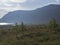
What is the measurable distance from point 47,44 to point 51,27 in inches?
908

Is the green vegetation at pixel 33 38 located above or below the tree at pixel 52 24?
below

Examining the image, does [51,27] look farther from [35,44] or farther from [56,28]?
[35,44]

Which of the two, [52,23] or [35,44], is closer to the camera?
[35,44]

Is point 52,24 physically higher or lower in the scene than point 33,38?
higher

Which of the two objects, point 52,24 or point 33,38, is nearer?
point 33,38

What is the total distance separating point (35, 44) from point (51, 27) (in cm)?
2316

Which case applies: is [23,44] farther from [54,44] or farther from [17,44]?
[54,44]

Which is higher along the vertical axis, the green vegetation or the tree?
the tree

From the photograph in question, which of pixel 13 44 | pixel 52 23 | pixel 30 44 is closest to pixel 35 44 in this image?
pixel 30 44

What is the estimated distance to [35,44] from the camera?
28.2 m

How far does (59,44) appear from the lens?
27.7 meters

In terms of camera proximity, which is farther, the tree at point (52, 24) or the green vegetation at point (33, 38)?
the tree at point (52, 24)

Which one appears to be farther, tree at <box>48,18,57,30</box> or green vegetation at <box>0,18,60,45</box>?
tree at <box>48,18,57,30</box>

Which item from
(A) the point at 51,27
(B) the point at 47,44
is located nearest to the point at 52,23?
(A) the point at 51,27
